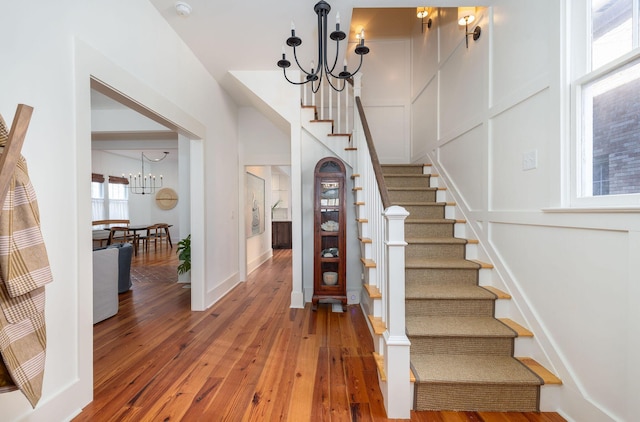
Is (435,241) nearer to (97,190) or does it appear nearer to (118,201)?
(97,190)

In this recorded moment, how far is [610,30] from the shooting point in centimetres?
147

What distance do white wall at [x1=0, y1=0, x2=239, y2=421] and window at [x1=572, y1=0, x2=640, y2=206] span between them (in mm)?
2925

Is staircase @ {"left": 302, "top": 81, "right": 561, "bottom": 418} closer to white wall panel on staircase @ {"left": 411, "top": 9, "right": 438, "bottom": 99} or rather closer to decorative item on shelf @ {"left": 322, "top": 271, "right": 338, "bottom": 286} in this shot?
decorative item on shelf @ {"left": 322, "top": 271, "right": 338, "bottom": 286}

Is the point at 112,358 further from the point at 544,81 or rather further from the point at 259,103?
the point at 544,81

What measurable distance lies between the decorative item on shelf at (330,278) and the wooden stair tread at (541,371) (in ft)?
6.14

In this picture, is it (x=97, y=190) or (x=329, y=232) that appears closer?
(x=329, y=232)

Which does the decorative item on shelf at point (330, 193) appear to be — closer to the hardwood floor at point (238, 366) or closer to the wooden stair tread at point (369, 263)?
the wooden stair tread at point (369, 263)

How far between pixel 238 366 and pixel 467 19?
12.2 feet

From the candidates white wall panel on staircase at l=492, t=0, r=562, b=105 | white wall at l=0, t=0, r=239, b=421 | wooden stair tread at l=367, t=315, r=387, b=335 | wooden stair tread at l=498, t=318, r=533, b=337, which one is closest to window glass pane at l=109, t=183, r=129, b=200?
white wall at l=0, t=0, r=239, b=421

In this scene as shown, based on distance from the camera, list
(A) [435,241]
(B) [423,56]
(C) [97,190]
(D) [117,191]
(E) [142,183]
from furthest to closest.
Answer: (E) [142,183] < (D) [117,191] < (C) [97,190] < (B) [423,56] < (A) [435,241]

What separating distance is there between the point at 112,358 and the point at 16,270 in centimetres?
176

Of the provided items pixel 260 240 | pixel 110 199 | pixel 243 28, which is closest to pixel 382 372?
pixel 243 28

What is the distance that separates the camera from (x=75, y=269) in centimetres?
167

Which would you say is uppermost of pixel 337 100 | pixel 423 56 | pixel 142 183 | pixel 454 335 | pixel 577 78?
pixel 423 56
